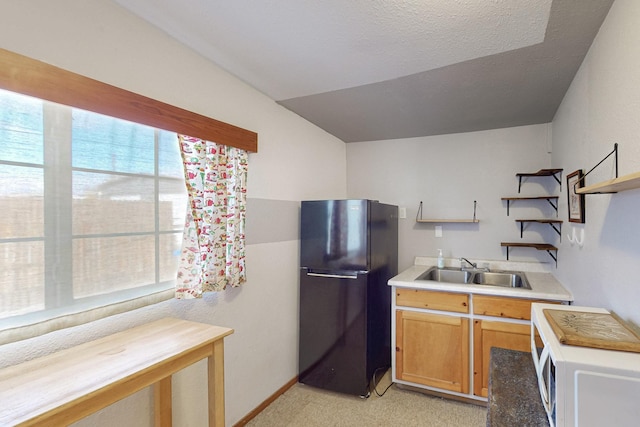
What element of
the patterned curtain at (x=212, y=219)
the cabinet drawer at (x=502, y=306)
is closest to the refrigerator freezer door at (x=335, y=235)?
the patterned curtain at (x=212, y=219)

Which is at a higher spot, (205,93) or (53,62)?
(205,93)

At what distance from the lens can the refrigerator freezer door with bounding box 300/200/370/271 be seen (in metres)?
2.56

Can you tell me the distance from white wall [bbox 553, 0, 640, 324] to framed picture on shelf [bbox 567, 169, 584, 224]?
5cm

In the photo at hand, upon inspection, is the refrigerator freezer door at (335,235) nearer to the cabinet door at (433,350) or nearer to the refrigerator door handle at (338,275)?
the refrigerator door handle at (338,275)

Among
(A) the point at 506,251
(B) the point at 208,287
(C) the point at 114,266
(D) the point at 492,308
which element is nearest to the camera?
(C) the point at 114,266

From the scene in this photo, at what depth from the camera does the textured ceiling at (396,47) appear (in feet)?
4.71

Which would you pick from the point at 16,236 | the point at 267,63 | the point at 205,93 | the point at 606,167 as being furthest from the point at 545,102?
the point at 16,236

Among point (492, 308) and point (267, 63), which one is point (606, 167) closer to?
point (492, 308)

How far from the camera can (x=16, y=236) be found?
120 cm

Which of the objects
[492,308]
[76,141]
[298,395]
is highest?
[76,141]

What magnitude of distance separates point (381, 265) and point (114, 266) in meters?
2.02

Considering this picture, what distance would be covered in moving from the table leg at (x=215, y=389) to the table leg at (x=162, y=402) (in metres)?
0.29

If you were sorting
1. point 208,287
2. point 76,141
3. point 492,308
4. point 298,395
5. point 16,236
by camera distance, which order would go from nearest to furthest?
point 16,236 < point 76,141 < point 208,287 < point 492,308 < point 298,395

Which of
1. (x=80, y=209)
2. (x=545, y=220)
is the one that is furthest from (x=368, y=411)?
(x=80, y=209)
